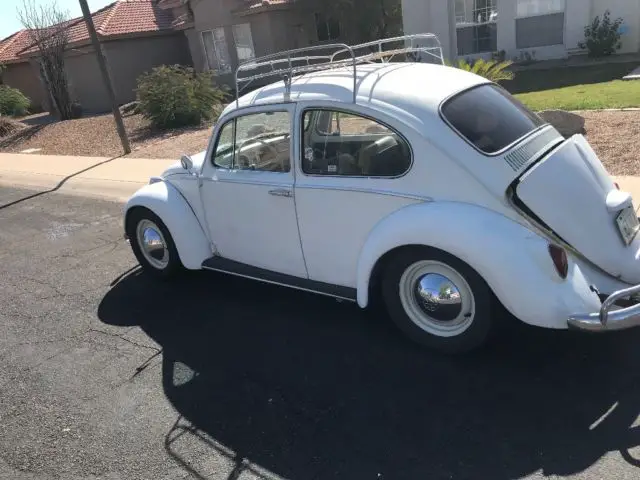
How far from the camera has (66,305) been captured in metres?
5.58

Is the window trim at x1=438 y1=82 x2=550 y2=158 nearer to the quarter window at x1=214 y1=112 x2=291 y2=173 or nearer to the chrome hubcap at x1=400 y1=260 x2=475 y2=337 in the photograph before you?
the chrome hubcap at x1=400 y1=260 x2=475 y2=337

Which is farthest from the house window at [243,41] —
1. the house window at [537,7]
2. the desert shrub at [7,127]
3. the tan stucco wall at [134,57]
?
the house window at [537,7]

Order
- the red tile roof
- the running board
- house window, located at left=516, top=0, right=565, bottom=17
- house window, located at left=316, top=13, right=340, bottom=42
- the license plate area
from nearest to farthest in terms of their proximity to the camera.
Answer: the license plate area
the running board
house window, located at left=516, top=0, right=565, bottom=17
the red tile roof
house window, located at left=316, top=13, right=340, bottom=42

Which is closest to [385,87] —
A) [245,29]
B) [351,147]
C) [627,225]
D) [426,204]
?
[351,147]

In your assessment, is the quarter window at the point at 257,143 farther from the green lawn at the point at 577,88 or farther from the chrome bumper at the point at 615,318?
the green lawn at the point at 577,88

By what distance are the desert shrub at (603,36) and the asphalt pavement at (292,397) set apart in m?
16.3

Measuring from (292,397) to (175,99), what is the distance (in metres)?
13.8

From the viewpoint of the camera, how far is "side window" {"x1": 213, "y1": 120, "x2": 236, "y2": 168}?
4.86 meters

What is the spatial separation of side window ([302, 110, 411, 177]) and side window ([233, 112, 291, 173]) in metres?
0.21

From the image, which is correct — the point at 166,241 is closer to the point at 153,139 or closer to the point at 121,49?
the point at 153,139

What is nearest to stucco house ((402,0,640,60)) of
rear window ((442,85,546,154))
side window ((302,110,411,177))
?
rear window ((442,85,546,154))

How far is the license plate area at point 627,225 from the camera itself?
3.78 m

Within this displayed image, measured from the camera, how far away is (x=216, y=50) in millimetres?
24719

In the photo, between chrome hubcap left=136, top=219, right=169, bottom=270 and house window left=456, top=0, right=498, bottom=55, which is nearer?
chrome hubcap left=136, top=219, right=169, bottom=270
